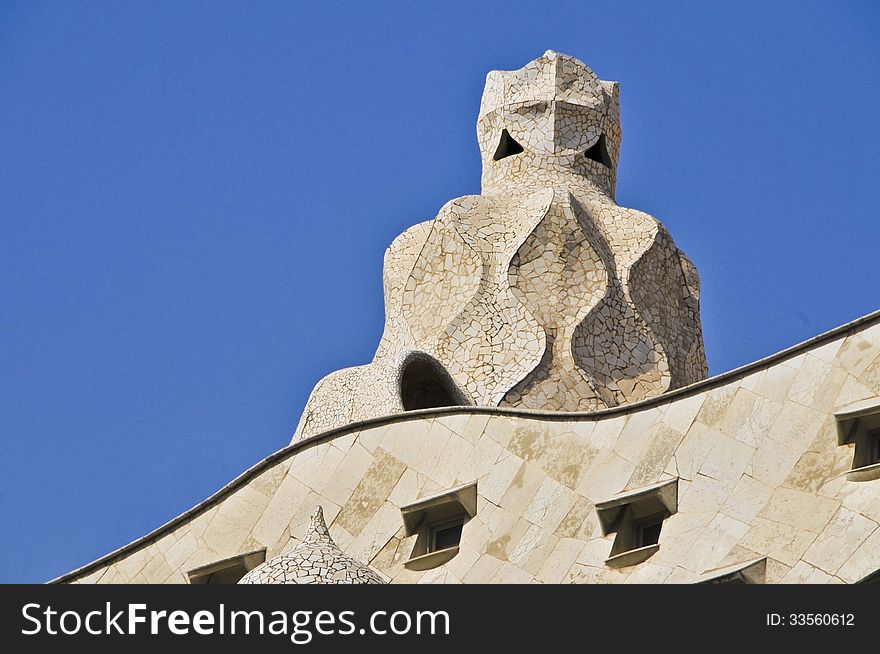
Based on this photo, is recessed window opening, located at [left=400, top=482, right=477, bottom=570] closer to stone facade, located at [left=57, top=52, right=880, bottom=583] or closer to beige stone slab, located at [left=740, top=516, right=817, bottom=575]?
stone facade, located at [left=57, top=52, right=880, bottom=583]

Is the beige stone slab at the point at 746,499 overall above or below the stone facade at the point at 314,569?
above

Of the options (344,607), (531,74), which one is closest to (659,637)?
(344,607)

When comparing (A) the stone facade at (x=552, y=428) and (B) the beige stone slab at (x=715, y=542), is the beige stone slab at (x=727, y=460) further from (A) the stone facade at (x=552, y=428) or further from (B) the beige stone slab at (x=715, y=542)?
(B) the beige stone slab at (x=715, y=542)

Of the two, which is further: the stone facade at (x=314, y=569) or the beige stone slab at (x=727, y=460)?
the beige stone slab at (x=727, y=460)

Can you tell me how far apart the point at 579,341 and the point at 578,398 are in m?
0.51

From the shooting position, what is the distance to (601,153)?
20.9 m

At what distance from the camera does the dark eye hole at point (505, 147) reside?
68.1 ft

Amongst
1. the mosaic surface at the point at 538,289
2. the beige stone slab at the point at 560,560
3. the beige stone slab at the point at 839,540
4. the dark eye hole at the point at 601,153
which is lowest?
the beige stone slab at the point at 839,540

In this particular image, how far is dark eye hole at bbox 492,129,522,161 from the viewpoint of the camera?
20750mm

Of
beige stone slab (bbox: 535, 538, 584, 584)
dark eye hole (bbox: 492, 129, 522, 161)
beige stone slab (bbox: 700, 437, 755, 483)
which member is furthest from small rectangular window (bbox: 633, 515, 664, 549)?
dark eye hole (bbox: 492, 129, 522, 161)

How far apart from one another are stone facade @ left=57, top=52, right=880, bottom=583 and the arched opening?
0.06ft

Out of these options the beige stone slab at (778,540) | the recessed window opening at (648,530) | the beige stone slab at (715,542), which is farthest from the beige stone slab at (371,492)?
the beige stone slab at (778,540)

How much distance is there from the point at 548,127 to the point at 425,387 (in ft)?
10.3

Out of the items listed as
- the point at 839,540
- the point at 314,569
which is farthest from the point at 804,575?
the point at 314,569
